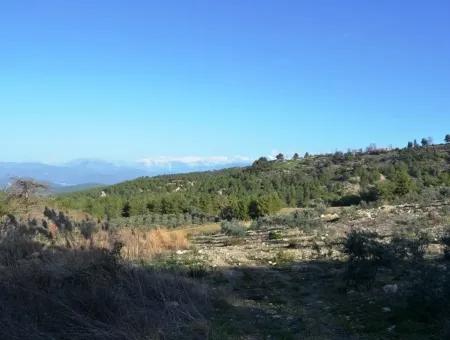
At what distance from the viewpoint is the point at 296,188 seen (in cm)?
5938

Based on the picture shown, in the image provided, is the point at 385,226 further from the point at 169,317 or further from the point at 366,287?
the point at 169,317

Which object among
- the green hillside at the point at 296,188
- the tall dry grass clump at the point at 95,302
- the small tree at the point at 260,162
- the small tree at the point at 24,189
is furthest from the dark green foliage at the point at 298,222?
the small tree at the point at 260,162

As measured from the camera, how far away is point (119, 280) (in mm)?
8578

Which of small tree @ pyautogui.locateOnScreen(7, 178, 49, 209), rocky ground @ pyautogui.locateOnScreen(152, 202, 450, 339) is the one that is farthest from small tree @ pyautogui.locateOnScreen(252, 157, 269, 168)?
rocky ground @ pyautogui.locateOnScreen(152, 202, 450, 339)

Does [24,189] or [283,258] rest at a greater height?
[24,189]

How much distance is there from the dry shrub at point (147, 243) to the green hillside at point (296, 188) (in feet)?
47.6

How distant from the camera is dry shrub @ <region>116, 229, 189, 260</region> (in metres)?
13.8

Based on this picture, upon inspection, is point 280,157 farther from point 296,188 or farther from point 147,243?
point 147,243

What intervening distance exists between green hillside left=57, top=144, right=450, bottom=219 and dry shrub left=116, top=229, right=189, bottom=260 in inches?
571

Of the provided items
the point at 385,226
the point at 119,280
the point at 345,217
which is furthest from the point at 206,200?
the point at 119,280

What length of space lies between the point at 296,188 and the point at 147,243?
4497 cm

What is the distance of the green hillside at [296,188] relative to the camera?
38944 mm

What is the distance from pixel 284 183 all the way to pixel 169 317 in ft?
201

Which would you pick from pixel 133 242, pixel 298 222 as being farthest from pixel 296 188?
pixel 133 242
